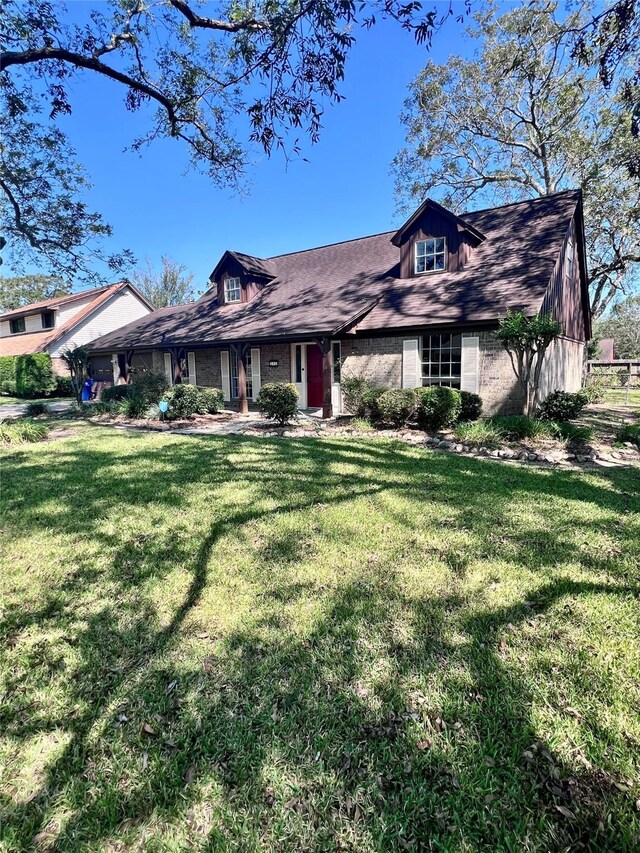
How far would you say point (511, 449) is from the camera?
26.6 ft

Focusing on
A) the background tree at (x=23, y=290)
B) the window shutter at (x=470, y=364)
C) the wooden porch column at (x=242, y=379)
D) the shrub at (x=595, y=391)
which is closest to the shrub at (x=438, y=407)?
the window shutter at (x=470, y=364)

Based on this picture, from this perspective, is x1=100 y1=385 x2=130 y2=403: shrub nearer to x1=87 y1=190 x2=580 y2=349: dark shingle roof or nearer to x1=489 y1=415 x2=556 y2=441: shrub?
x1=87 y1=190 x2=580 y2=349: dark shingle roof

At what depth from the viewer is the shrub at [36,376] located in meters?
23.4

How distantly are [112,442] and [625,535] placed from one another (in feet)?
30.1

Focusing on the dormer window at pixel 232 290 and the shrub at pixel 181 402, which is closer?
the shrub at pixel 181 402

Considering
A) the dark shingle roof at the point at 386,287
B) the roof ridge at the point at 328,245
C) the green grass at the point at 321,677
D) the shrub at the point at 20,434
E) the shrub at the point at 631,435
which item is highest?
the roof ridge at the point at 328,245

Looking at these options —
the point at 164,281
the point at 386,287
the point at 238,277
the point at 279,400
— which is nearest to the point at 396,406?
the point at 279,400

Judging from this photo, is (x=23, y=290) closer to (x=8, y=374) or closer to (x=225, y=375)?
(x=8, y=374)

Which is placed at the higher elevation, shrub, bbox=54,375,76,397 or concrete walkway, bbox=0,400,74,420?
shrub, bbox=54,375,76,397

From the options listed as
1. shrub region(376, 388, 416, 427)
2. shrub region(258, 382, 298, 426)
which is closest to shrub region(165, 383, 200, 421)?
shrub region(258, 382, 298, 426)

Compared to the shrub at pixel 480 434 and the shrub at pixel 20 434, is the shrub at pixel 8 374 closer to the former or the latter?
the shrub at pixel 20 434

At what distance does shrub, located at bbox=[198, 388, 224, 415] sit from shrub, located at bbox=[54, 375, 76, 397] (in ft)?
48.0

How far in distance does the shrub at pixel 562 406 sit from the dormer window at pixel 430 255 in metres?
5.77

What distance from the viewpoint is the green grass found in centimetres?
179
